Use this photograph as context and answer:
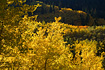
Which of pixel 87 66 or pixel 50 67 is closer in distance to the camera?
pixel 50 67

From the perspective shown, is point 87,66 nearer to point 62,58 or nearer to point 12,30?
point 62,58

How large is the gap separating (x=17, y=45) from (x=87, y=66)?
14.0 ft

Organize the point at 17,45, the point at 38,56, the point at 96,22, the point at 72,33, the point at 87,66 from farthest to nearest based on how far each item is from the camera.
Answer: the point at 96,22 → the point at 72,33 → the point at 87,66 → the point at 38,56 → the point at 17,45

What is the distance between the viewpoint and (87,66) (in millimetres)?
7906

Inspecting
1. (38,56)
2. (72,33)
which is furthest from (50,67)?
(72,33)

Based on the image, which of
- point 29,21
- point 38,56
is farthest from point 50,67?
point 29,21

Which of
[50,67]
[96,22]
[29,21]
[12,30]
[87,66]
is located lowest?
[96,22]

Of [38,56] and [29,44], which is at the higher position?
[29,44]

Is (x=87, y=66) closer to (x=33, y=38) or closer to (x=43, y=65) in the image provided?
(x=43, y=65)

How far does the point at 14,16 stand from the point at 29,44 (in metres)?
1.42

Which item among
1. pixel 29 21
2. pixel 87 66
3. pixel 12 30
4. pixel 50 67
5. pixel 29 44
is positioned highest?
pixel 29 21

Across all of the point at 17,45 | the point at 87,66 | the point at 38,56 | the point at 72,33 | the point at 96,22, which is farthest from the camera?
the point at 96,22

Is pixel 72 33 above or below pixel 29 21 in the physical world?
below

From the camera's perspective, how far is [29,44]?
618 cm
